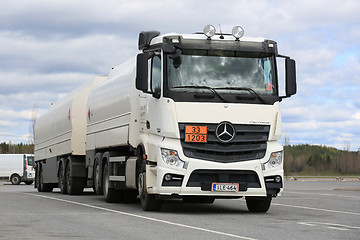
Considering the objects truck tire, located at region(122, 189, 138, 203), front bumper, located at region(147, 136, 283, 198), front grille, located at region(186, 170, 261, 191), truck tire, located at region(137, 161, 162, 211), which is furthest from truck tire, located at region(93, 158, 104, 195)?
front grille, located at region(186, 170, 261, 191)

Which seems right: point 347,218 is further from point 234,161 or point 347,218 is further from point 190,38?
point 190,38

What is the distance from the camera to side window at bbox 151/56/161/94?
14.7 meters

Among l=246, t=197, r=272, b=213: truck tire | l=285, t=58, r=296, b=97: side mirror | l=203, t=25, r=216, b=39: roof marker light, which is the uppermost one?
l=203, t=25, r=216, b=39: roof marker light

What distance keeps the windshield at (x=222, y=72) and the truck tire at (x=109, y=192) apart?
522 cm

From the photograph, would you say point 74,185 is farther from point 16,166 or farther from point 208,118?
point 16,166

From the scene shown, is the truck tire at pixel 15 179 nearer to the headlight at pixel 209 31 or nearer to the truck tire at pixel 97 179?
the truck tire at pixel 97 179

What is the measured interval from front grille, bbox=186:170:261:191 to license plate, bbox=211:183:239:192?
6 cm

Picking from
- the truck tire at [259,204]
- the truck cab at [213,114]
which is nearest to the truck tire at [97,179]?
the truck cab at [213,114]

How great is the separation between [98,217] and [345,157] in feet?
447

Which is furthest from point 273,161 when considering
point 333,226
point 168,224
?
point 168,224

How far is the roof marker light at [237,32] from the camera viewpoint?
Answer: 15141mm

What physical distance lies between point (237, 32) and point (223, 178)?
3.14 metres

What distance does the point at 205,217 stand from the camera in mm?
13969

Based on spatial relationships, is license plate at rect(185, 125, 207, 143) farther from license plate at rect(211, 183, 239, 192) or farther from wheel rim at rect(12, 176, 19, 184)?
wheel rim at rect(12, 176, 19, 184)
